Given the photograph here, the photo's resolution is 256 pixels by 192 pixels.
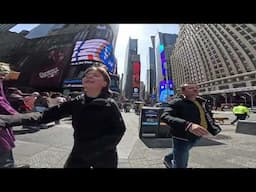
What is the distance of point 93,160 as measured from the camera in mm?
1416

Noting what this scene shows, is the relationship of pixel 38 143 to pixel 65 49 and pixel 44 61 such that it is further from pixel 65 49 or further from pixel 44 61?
pixel 44 61

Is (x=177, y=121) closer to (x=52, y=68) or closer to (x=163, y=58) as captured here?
(x=163, y=58)

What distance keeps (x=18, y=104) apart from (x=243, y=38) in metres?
58.2

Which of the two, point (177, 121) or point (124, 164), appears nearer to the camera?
point (177, 121)

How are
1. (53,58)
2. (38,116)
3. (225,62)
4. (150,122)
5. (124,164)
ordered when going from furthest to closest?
(225,62) → (53,58) → (150,122) → (124,164) → (38,116)

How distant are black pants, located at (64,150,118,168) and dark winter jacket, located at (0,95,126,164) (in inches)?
0.6

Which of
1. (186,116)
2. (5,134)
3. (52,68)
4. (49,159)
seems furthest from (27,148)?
(52,68)

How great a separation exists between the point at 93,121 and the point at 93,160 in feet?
0.91

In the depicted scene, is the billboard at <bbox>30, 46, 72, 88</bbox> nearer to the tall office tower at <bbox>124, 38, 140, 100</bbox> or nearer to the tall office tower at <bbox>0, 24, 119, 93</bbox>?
the tall office tower at <bbox>0, 24, 119, 93</bbox>

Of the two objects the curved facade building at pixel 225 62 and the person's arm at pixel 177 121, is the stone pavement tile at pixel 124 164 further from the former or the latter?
the curved facade building at pixel 225 62

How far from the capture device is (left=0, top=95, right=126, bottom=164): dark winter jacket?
138 cm

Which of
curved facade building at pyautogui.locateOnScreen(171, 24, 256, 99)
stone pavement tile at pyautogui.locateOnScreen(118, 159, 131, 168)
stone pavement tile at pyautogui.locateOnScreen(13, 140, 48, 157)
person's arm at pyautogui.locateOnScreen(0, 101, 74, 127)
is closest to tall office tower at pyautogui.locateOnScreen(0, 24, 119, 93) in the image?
stone pavement tile at pyautogui.locateOnScreen(13, 140, 48, 157)

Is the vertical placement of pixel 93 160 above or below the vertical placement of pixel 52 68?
below
